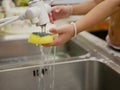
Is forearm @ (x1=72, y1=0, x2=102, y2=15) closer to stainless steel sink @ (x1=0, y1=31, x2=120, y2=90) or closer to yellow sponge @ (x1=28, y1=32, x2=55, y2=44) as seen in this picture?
stainless steel sink @ (x1=0, y1=31, x2=120, y2=90)

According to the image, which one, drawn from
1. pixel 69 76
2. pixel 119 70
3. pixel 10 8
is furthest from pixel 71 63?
pixel 10 8

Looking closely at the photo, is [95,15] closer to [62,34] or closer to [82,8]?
[62,34]

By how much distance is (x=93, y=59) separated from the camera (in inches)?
32.9

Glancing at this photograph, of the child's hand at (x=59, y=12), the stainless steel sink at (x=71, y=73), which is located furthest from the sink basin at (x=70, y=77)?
the child's hand at (x=59, y=12)

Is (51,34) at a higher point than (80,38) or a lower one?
higher

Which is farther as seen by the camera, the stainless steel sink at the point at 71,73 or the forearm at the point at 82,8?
the forearm at the point at 82,8

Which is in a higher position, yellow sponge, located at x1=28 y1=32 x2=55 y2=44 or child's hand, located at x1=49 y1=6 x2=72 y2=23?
child's hand, located at x1=49 y1=6 x2=72 y2=23

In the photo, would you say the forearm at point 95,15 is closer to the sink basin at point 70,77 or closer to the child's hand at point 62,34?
the child's hand at point 62,34

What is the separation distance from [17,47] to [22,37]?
5 cm

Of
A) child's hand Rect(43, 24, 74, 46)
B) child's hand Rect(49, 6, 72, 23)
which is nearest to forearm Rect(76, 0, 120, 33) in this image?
child's hand Rect(43, 24, 74, 46)

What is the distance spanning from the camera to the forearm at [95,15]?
692 millimetres

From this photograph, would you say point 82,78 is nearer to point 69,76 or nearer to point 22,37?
point 69,76

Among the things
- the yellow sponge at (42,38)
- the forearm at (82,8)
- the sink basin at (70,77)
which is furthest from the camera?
the forearm at (82,8)

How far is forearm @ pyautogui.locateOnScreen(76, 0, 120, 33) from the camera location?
0.69m
